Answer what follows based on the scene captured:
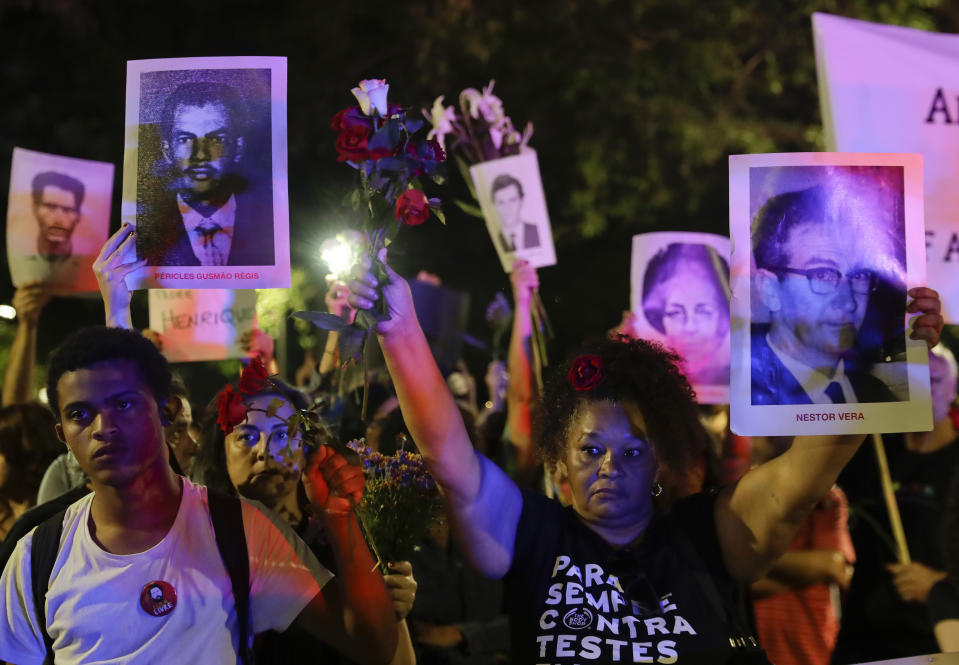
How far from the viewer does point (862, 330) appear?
2.88m

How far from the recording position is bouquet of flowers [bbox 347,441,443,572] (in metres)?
2.78

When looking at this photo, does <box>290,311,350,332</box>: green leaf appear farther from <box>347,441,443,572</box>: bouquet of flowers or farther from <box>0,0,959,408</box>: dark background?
<box>0,0,959,408</box>: dark background

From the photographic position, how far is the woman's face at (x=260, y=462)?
137 inches

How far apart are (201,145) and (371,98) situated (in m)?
0.71

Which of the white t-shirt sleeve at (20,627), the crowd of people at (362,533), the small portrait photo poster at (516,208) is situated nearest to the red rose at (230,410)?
the crowd of people at (362,533)

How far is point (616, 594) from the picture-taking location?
2748 mm

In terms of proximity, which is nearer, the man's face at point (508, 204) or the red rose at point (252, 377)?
the red rose at point (252, 377)

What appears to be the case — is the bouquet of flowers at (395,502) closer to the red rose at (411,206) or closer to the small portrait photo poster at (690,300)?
the red rose at (411,206)

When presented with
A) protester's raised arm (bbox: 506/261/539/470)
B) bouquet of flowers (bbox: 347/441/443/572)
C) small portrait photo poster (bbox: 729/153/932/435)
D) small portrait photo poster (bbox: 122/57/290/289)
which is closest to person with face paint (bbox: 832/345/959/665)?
protester's raised arm (bbox: 506/261/539/470)

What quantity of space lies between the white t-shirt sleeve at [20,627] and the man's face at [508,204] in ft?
11.5

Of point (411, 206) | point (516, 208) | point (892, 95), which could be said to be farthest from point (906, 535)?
point (411, 206)

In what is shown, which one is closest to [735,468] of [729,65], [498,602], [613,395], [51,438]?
[498,602]

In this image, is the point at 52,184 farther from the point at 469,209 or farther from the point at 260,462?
the point at 260,462

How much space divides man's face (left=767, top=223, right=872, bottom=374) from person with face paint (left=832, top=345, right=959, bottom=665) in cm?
265
